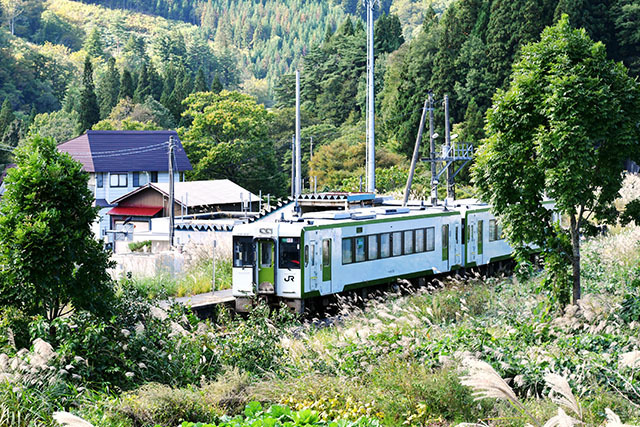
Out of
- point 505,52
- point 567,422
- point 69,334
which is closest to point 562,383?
point 567,422

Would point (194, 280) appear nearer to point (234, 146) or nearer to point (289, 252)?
point (289, 252)

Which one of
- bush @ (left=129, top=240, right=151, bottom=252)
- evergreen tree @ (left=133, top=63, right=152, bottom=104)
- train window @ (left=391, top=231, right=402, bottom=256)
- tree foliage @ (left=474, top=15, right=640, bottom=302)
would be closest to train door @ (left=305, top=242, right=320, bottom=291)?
train window @ (left=391, top=231, right=402, bottom=256)

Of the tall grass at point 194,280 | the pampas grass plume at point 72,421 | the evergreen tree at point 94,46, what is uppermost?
the evergreen tree at point 94,46

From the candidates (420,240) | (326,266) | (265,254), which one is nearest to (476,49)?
(420,240)

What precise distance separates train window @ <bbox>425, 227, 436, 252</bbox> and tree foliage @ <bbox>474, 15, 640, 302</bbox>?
9372mm

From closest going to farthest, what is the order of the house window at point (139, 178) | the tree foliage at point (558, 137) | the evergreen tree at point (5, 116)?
1. the tree foliage at point (558, 137)
2. the house window at point (139, 178)
3. the evergreen tree at point (5, 116)

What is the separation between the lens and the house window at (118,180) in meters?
55.4

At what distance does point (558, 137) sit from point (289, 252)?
7454 millimetres

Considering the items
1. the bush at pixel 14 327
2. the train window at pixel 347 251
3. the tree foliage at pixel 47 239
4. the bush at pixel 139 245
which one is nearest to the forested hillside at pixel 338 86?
the bush at pixel 139 245

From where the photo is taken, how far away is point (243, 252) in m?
18.5

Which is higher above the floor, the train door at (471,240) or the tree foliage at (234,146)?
the tree foliage at (234,146)

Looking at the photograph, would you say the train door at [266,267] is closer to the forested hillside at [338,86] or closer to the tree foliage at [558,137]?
the tree foliage at [558,137]

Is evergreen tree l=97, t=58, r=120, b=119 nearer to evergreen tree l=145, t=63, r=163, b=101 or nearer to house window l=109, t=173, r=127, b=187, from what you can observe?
evergreen tree l=145, t=63, r=163, b=101

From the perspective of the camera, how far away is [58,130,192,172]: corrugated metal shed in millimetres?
54000
